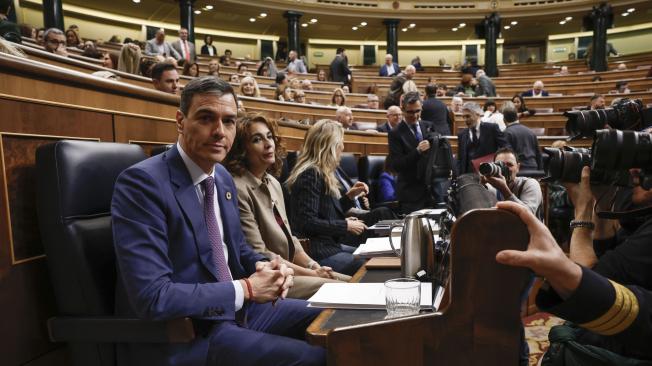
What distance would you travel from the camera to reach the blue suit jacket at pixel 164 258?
95 centimetres

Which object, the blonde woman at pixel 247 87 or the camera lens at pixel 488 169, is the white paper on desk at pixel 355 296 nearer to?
the camera lens at pixel 488 169

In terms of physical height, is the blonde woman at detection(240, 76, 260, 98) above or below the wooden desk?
above

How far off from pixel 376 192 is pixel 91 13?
1148cm

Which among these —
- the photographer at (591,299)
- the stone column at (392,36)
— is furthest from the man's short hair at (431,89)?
the stone column at (392,36)

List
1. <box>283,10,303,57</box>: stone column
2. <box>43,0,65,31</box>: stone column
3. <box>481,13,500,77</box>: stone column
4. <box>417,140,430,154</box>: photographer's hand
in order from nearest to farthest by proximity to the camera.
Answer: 1. <box>417,140,430,154</box>: photographer's hand
2. <box>43,0,65,31</box>: stone column
3. <box>283,10,303,57</box>: stone column
4. <box>481,13,500,77</box>: stone column

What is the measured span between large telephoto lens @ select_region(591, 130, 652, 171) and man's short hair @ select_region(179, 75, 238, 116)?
0.90 metres

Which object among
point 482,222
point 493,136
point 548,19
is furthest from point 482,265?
point 548,19

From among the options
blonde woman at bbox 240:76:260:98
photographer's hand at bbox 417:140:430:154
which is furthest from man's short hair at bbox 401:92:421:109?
blonde woman at bbox 240:76:260:98

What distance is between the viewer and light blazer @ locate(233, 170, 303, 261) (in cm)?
160

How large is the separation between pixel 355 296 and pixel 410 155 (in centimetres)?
222

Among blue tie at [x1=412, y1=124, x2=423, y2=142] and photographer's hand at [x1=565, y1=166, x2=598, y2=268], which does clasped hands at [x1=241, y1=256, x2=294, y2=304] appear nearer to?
photographer's hand at [x1=565, y1=166, x2=598, y2=268]

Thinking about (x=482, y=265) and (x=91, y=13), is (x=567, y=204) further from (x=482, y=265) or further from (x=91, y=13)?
(x=91, y=13)

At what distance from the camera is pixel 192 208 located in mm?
1100

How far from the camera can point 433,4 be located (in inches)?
505
